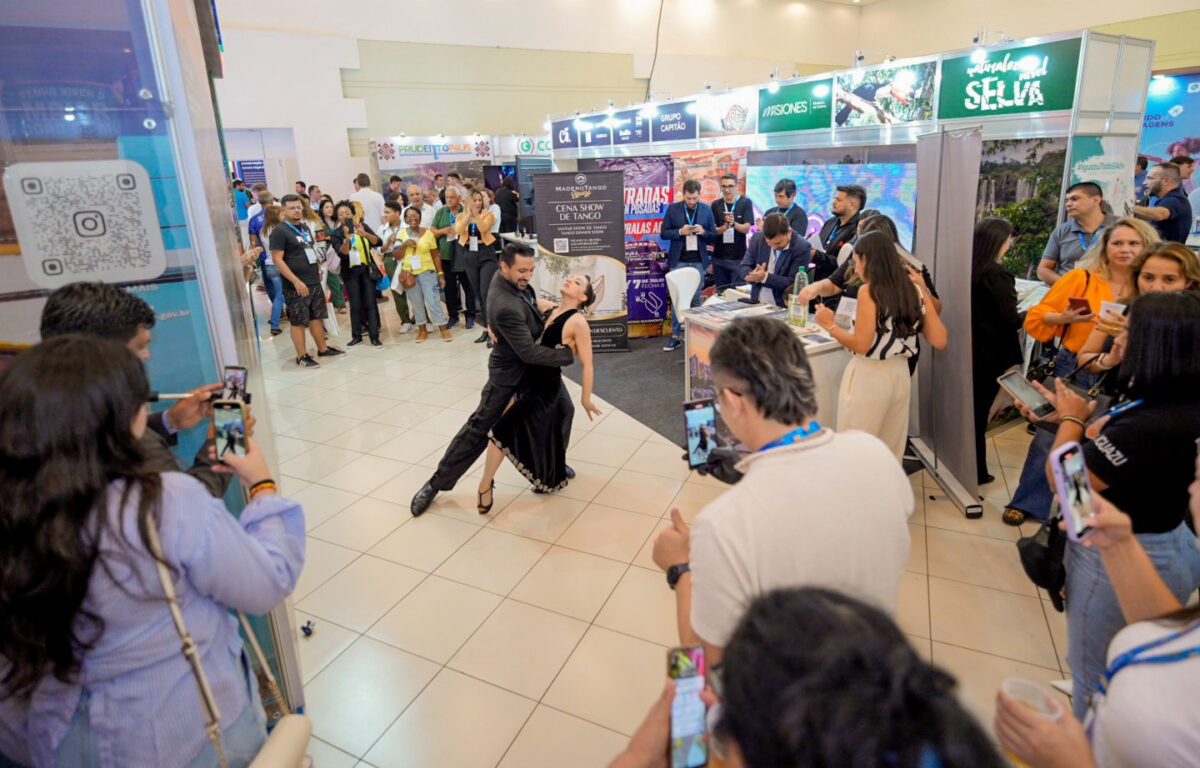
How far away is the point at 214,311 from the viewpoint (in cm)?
183

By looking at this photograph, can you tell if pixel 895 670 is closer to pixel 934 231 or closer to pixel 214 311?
pixel 214 311

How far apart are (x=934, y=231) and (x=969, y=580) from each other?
192 centimetres

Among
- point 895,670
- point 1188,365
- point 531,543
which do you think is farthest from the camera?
point 531,543

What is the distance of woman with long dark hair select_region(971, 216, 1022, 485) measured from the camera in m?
3.47

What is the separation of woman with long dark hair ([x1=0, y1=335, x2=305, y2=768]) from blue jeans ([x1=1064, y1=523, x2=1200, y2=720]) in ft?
6.70

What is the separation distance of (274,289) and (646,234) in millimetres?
4528

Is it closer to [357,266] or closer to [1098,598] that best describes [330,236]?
[357,266]

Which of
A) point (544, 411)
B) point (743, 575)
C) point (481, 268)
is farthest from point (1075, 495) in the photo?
point (481, 268)

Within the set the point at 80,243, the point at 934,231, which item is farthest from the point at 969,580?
the point at 80,243

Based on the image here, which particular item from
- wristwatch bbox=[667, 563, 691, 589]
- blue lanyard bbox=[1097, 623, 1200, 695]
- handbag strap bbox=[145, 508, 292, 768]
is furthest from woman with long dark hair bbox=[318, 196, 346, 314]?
blue lanyard bbox=[1097, 623, 1200, 695]

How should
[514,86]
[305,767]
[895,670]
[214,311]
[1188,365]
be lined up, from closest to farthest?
[895,670]
[1188,365]
[214,311]
[305,767]
[514,86]

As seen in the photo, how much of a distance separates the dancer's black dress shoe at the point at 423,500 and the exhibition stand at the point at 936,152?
1.89 meters

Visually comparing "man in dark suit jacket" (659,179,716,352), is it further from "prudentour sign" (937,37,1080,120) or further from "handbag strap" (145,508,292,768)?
"handbag strap" (145,508,292,768)

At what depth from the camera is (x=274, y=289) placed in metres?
7.76
